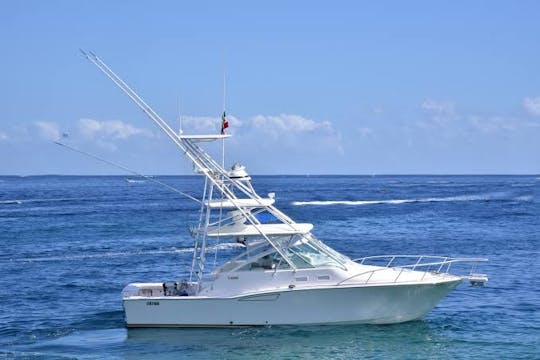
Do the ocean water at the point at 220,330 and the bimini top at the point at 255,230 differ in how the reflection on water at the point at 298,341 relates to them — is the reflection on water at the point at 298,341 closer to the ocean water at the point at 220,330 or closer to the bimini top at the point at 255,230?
the ocean water at the point at 220,330

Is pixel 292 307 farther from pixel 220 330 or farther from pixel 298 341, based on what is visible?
pixel 220 330

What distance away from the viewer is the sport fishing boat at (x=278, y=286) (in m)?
27.6

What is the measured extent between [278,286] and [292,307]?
0.79m

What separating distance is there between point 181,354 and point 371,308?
620 centimetres

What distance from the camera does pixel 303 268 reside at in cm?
2792

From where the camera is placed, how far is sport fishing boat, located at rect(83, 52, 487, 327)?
27.6 m

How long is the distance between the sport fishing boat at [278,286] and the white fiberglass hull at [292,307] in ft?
0.10

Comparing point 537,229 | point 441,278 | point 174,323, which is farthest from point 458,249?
point 174,323

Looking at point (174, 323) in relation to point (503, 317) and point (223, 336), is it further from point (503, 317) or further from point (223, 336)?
point (503, 317)

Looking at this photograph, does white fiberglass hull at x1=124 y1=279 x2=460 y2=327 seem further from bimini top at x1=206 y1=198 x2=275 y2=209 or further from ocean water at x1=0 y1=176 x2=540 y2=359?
bimini top at x1=206 y1=198 x2=275 y2=209

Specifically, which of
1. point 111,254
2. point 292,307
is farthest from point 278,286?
point 111,254

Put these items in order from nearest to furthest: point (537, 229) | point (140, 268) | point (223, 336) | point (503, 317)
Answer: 1. point (223, 336)
2. point (503, 317)
3. point (140, 268)
4. point (537, 229)

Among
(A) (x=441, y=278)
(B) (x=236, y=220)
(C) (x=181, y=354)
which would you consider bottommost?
(C) (x=181, y=354)

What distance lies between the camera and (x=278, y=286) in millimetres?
27672
